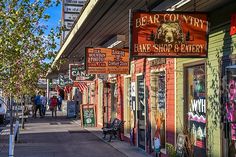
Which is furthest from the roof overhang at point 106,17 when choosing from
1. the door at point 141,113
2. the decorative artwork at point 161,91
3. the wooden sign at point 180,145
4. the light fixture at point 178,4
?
the wooden sign at point 180,145

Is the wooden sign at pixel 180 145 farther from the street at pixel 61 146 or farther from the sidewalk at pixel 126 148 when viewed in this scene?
the street at pixel 61 146

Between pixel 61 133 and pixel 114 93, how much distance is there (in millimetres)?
2732

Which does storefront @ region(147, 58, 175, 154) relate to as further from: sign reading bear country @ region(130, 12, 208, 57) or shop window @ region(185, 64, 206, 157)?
sign reading bear country @ region(130, 12, 208, 57)

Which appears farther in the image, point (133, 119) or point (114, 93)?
point (114, 93)

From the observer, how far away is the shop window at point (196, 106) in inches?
380

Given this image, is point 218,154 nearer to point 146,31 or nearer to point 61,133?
point 146,31

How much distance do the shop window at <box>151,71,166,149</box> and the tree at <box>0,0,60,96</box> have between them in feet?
12.5

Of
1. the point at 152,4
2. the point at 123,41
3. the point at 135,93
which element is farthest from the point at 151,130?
the point at 152,4

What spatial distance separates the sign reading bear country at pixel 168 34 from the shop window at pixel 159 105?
428 centimetres

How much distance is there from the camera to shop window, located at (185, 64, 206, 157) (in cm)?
964

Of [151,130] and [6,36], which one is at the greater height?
[6,36]

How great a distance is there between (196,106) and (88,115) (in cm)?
1339

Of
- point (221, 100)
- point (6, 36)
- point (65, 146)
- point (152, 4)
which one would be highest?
point (152, 4)

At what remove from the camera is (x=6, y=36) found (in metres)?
8.02
